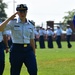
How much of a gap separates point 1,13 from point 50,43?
59.6 metres

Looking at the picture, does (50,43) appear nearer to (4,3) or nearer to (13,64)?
(13,64)

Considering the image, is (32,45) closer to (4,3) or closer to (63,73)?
(63,73)

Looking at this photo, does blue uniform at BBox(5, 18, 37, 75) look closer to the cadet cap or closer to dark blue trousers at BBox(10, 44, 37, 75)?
dark blue trousers at BBox(10, 44, 37, 75)

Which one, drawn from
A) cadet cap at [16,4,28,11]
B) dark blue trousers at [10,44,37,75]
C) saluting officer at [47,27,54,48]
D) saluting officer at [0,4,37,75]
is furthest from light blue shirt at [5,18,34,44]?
saluting officer at [47,27,54,48]

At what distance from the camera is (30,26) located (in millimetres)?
11719

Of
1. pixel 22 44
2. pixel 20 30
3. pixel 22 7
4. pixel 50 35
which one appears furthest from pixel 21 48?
pixel 50 35

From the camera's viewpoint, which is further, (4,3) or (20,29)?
(4,3)

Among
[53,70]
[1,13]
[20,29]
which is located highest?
[20,29]

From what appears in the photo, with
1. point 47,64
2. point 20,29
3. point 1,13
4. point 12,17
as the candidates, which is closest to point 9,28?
point 20,29

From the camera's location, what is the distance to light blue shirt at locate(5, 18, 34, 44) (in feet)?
38.1

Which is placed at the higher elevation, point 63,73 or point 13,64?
point 13,64

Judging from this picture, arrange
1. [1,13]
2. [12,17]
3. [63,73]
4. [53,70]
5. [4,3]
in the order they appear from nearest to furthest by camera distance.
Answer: [12,17]
[63,73]
[53,70]
[1,13]
[4,3]

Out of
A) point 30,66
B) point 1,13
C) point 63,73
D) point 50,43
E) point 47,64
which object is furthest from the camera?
point 1,13

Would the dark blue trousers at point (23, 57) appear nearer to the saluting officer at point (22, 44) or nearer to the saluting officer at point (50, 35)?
the saluting officer at point (22, 44)
